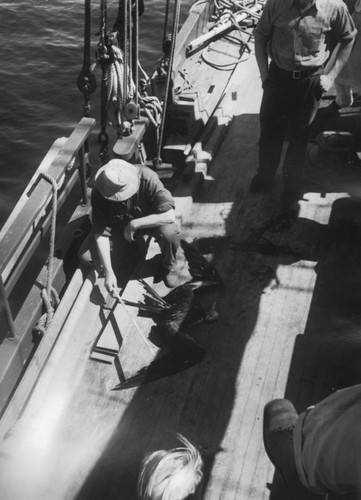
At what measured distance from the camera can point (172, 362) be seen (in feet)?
14.6

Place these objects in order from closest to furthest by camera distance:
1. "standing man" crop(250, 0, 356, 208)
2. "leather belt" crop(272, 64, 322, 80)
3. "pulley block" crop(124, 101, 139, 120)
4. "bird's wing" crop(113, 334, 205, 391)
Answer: "bird's wing" crop(113, 334, 205, 391), "standing man" crop(250, 0, 356, 208), "leather belt" crop(272, 64, 322, 80), "pulley block" crop(124, 101, 139, 120)

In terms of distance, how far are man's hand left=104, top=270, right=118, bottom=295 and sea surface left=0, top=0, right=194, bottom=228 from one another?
481 cm

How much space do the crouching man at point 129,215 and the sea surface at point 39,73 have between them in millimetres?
4679

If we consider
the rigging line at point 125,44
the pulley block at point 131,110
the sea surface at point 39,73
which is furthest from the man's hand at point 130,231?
the sea surface at point 39,73

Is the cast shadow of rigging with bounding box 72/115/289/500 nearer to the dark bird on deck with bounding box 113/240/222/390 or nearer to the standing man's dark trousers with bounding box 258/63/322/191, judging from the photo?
the dark bird on deck with bounding box 113/240/222/390

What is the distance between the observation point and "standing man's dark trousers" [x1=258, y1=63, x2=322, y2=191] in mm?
5293

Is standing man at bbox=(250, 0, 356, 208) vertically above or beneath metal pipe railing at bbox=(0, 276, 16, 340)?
above

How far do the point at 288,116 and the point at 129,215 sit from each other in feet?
Result: 5.82

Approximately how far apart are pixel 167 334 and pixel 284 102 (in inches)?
91.1

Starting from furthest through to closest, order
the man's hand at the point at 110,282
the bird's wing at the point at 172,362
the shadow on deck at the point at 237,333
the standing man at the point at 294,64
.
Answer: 1. the standing man at the point at 294,64
2. the man's hand at the point at 110,282
3. the bird's wing at the point at 172,362
4. the shadow on deck at the point at 237,333

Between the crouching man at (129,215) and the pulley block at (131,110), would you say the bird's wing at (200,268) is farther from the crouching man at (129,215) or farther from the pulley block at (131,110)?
the pulley block at (131,110)

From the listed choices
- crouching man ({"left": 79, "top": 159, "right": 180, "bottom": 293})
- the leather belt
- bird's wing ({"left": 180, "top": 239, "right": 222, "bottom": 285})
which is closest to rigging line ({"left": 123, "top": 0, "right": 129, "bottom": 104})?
crouching man ({"left": 79, "top": 159, "right": 180, "bottom": 293})

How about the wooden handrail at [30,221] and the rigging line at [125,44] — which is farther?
the rigging line at [125,44]

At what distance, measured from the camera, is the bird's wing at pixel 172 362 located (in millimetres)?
4363
